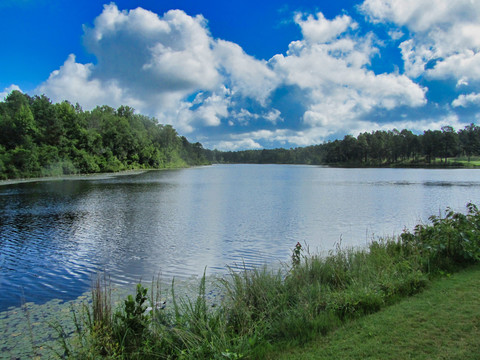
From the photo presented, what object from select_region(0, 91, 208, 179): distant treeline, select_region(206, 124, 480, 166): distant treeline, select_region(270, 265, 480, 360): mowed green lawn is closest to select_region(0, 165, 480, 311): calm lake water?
select_region(270, 265, 480, 360): mowed green lawn

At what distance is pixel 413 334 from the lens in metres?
4.38

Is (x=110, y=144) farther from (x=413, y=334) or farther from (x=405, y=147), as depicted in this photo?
(x=405, y=147)

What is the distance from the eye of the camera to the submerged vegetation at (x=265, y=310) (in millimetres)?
4262

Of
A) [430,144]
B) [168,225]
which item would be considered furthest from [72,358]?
[430,144]

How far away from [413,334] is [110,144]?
Answer: 9382cm

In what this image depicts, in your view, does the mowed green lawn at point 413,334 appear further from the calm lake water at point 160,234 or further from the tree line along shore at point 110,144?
the tree line along shore at point 110,144

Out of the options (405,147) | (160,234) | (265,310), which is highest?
(405,147)

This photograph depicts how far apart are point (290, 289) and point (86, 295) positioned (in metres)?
5.16

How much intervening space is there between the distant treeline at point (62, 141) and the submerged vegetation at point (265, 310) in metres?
53.1

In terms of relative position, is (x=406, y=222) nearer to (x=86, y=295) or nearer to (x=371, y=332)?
(x=371, y=332)

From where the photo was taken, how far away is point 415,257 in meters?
7.19

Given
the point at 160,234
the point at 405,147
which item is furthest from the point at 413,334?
the point at 405,147

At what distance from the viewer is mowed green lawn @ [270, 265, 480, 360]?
395cm

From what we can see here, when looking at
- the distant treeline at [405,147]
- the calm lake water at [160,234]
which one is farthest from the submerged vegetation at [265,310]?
the distant treeline at [405,147]
